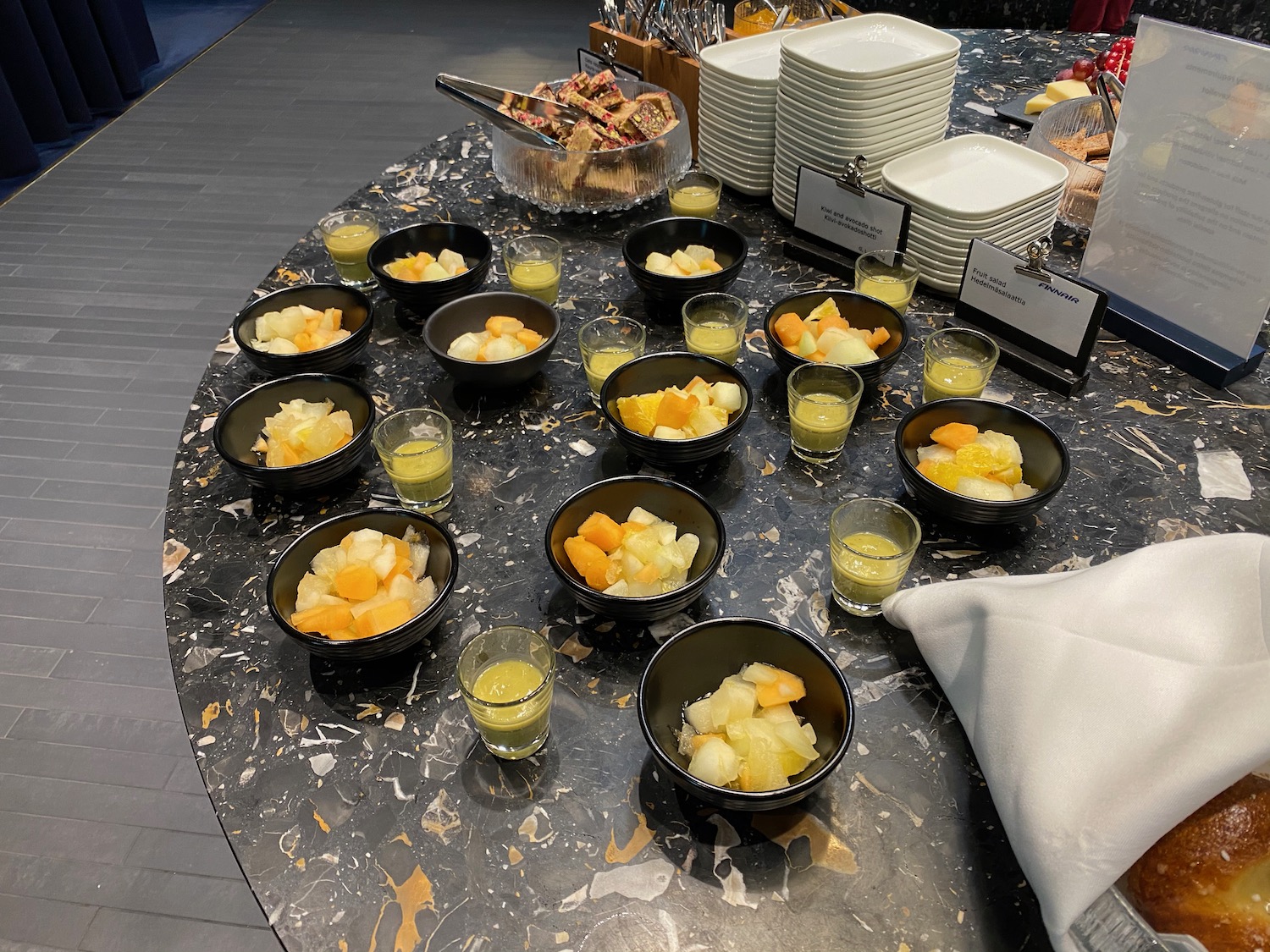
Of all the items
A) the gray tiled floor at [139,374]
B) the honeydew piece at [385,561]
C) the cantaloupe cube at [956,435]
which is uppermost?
the cantaloupe cube at [956,435]

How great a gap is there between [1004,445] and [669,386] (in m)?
0.60

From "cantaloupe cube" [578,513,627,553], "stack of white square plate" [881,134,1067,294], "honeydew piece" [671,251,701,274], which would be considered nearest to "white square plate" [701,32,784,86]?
"stack of white square plate" [881,134,1067,294]

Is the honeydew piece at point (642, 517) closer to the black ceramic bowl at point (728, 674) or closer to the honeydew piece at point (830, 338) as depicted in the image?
the black ceramic bowl at point (728, 674)

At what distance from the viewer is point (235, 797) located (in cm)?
108

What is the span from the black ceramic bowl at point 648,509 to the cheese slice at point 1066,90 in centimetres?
188

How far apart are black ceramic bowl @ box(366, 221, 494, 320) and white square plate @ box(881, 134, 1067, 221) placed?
93cm

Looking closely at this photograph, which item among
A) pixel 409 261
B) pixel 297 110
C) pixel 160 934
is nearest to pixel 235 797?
pixel 160 934

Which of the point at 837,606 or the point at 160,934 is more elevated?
the point at 837,606

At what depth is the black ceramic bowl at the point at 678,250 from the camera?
1853 millimetres

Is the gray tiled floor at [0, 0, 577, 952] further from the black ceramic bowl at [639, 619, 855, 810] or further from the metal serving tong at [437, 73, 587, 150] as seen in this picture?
the metal serving tong at [437, 73, 587, 150]

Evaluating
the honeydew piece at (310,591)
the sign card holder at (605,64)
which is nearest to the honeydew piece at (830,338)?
the honeydew piece at (310,591)

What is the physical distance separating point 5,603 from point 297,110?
3834mm

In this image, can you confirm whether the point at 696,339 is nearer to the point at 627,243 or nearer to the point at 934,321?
the point at 627,243

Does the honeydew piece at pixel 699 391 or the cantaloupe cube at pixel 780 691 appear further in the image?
the honeydew piece at pixel 699 391
